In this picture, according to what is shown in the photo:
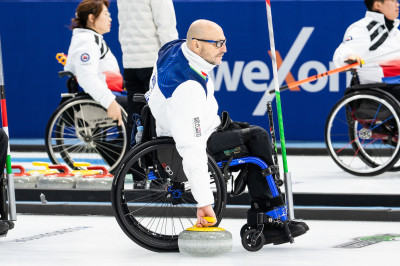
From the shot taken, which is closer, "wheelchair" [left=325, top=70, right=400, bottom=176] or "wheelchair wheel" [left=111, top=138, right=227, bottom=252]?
"wheelchair wheel" [left=111, top=138, right=227, bottom=252]

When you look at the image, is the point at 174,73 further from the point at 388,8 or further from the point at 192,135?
the point at 388,8

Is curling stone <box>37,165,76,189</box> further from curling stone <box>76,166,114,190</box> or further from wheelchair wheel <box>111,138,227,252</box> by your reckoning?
wheelchair wheel <box>111,138,227,252</box>

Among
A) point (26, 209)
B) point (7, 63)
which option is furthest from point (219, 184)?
point (7, 63)

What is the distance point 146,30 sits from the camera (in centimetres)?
698

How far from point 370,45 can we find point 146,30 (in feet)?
6.79

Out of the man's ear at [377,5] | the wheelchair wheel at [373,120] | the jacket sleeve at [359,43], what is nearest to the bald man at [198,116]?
the wheelchair wheel at [373,120]

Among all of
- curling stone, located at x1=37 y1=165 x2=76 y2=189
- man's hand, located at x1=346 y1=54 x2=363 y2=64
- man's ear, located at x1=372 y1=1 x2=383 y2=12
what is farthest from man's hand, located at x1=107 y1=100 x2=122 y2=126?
man's ear, located at x1=372 y1=1 x2=383 y2=12

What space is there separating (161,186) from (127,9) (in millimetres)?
2275

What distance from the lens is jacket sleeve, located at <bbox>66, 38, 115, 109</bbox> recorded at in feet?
25.8

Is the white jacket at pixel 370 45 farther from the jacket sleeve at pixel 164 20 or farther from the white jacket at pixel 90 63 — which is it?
the white jacket at pixel 90 63

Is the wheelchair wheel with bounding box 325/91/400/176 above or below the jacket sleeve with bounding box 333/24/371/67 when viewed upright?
below

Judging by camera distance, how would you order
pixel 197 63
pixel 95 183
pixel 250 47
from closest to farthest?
pixel 197 63, pixel 95 183, pixel 250 47

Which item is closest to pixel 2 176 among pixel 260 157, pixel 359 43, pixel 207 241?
pixel 207 241

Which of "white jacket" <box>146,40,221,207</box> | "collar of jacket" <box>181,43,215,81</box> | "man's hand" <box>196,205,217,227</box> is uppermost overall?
"collar of jacket" <box>181,43,215,81</box>
